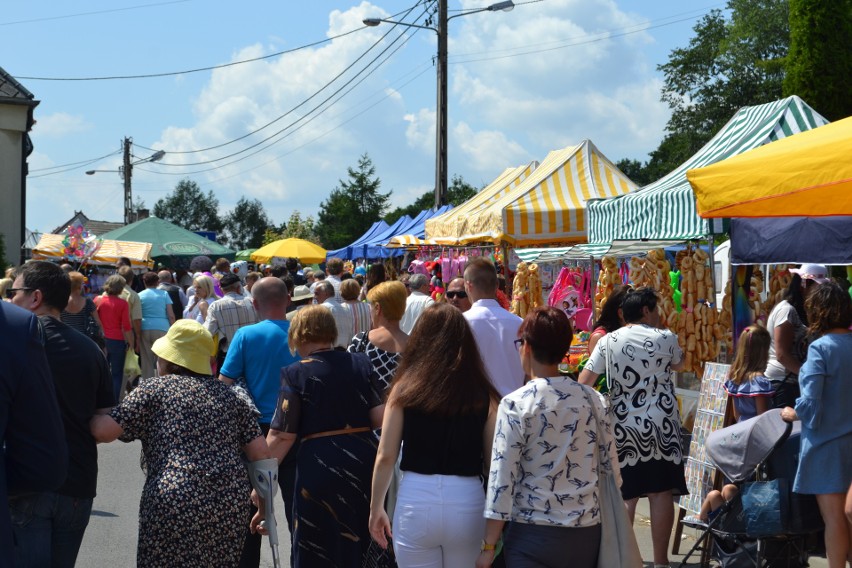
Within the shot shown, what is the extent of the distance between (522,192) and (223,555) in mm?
9884

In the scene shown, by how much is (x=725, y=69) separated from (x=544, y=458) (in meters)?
51.4

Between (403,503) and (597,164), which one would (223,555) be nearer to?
(403,503)

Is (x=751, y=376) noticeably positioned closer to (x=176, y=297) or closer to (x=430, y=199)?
(x=176, y=297)

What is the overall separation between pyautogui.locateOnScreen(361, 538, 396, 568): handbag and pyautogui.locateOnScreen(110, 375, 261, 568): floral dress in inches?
24.4

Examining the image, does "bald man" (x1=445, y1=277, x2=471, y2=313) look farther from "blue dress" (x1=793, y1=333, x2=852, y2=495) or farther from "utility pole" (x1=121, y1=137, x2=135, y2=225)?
"utility pole" (x1=121, y1=137, x2=135, y2=225)

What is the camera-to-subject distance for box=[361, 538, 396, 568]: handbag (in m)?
4.68

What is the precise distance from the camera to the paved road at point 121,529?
673cm

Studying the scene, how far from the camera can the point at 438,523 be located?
13.0ft

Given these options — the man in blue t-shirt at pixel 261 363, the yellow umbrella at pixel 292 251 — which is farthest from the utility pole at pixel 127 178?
the man in blue t-shirt at pixel 261 363

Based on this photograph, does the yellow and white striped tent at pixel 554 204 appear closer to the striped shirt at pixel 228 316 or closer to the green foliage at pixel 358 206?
the striped shirt at pixel 228 316

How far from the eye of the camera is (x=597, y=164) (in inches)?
584

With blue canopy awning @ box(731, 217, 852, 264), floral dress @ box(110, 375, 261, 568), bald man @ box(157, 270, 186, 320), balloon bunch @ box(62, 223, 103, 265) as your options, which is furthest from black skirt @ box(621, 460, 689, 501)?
balloon bunch @ box(62, 223, 103, 265)

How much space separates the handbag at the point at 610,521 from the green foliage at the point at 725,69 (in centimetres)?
4681

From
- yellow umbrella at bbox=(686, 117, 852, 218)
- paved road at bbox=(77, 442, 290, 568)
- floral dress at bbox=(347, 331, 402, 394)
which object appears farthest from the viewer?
paved road at bbox=(77, 442, 290, 568)
